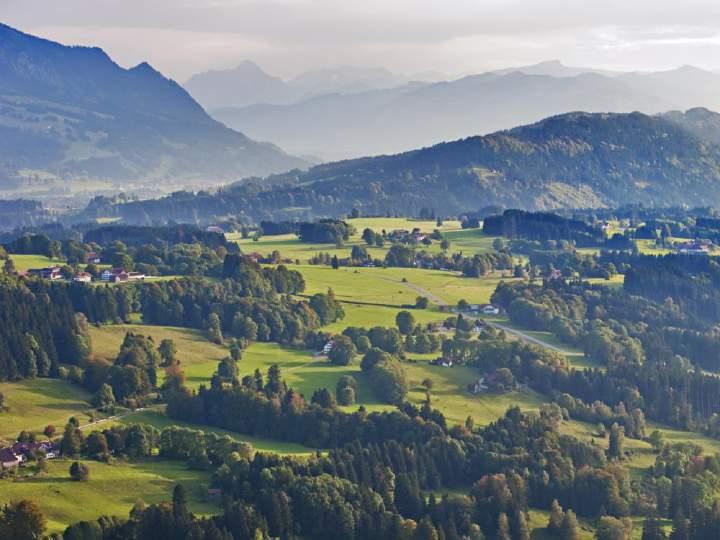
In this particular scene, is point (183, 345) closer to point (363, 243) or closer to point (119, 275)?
point (119, 275)

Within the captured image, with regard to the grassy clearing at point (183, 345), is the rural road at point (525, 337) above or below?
below

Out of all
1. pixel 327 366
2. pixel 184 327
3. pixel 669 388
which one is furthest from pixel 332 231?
pixel 669 388

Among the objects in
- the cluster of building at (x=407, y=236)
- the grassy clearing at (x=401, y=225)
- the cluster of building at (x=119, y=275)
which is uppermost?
the grassy clearing at (x=401, y=225)

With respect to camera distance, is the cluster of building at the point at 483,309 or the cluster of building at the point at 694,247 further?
the cluster of building at the point at 694,247

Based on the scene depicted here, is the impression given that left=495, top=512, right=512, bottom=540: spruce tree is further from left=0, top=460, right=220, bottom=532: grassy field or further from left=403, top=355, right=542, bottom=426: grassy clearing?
left=403, top=355, right=542, bottom=426: grassy clearing

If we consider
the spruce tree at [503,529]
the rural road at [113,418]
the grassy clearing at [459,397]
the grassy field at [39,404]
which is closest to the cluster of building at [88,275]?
the grassy field at [39,404]

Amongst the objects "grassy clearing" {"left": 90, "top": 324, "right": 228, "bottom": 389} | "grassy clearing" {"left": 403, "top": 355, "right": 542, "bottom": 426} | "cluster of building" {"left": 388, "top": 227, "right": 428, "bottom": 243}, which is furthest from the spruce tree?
"cluster of building" {"left": 388, "top": 227, "right": 428, "bottom": 243}

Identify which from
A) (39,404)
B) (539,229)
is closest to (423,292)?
(539,229)

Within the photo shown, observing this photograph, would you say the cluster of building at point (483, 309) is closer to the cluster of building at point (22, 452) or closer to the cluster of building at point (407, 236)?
the cluster of building at point (407, 236)
